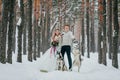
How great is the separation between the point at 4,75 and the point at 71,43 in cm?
483

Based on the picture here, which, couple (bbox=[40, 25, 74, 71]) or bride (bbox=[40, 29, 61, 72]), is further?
bride (bbox=[40, 29, 61, 72])

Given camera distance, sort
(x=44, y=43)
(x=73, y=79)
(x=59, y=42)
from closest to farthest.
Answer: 1. (x=73, y=79)
2. (x=59, y=42)
3. (x=44, y=43)

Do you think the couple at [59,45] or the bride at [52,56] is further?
the bride at [52,56]

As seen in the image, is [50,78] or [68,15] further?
[68,15]

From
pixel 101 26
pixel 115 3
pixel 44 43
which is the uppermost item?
pixel 115 3

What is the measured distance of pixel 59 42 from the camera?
49.1ft

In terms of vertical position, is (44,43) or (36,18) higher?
(36,18)

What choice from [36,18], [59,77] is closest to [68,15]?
[36,18]

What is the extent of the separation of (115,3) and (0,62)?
8056mm

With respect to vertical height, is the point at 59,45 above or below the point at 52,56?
above

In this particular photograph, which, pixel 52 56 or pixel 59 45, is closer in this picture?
pixel 59 45

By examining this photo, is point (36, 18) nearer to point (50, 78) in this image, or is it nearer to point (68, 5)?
point (68, 5)

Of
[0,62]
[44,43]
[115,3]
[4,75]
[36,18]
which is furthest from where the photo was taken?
[44,43]

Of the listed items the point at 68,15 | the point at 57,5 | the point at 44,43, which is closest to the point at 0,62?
the point at 44,43
